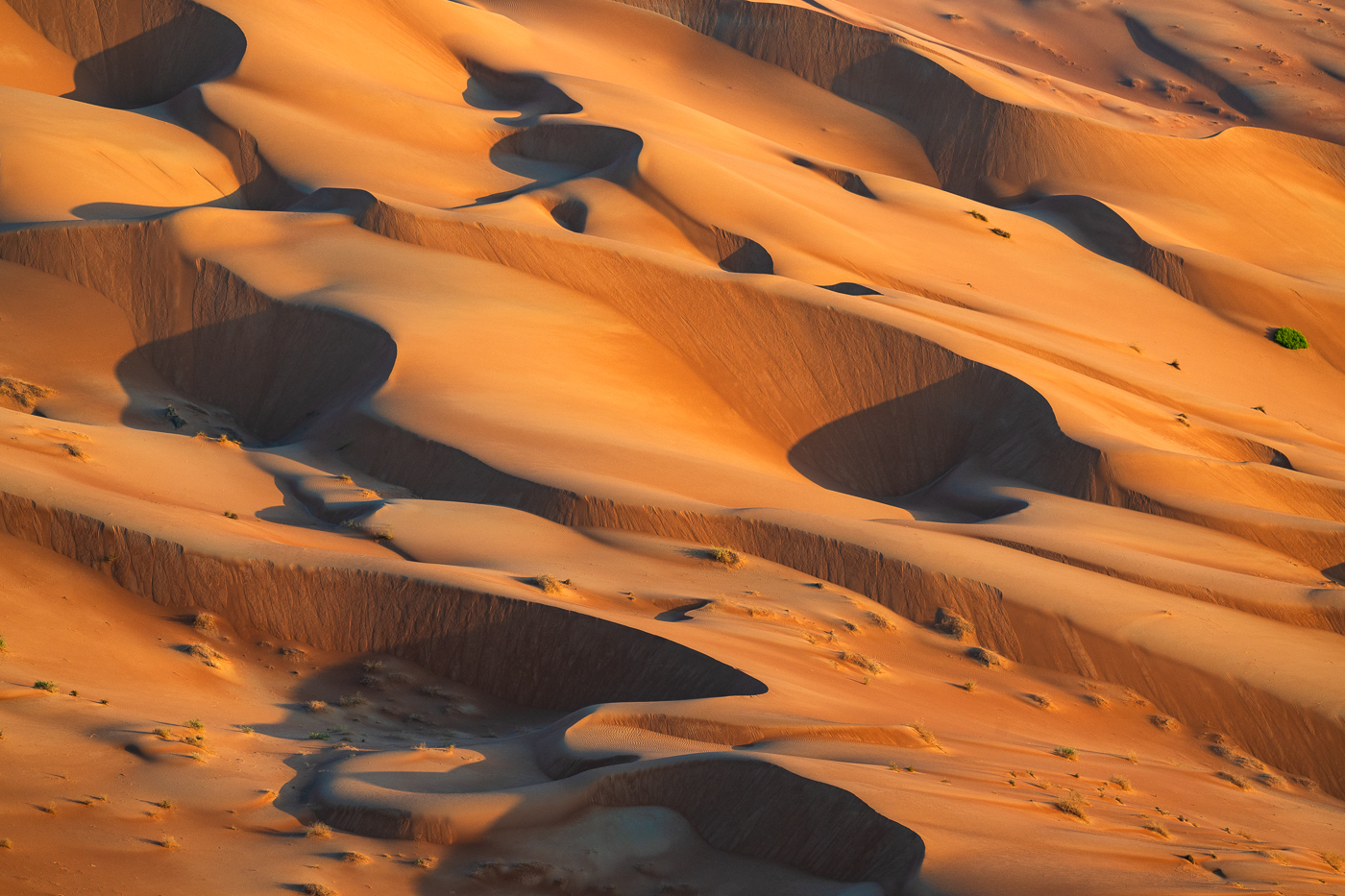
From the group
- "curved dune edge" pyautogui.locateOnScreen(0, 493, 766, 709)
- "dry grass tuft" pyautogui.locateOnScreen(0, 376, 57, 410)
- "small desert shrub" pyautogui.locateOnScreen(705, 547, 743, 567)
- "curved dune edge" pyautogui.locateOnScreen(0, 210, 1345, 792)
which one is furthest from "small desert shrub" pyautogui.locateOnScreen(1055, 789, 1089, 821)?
"dry grass tuft" pyautogui.locateOnScreen(0, 376, 57, 410)

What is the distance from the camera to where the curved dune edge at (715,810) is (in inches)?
239

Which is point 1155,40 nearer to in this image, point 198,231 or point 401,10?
point 401,10

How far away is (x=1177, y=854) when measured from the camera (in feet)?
20.6

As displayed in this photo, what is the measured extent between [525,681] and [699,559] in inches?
95.2

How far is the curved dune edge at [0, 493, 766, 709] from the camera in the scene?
8.63m

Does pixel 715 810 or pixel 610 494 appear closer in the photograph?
pixel 715 810

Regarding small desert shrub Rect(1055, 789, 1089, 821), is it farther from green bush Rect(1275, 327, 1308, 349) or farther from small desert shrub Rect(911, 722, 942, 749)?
green bush Rect(1275, 327, 1308, 349)

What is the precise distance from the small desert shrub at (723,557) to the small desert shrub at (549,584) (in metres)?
1.86

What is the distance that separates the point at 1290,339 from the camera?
22875 mm

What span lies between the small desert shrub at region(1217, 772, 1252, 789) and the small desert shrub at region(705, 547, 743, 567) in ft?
14.8

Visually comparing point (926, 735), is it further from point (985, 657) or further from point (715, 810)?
point (985, 657)

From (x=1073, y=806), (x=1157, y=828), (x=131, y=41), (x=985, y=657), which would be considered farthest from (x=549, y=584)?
(x=131, y=41)

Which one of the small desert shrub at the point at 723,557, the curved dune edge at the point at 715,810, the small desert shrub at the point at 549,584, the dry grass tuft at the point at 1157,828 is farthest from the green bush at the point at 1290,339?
the curved dune edge at the point at 715,810

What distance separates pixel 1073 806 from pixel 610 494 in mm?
5591
